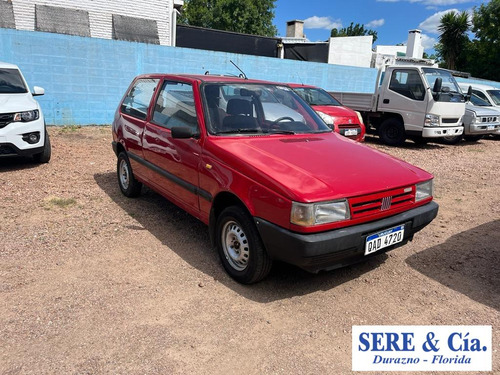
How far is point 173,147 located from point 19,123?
3606 millimetres

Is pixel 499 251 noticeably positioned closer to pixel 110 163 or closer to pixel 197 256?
pixel 197 256

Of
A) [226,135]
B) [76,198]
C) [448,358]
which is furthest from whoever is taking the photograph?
[76,198]

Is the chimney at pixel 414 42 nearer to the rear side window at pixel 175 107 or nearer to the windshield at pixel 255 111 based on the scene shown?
the windshield at pixel 255 111

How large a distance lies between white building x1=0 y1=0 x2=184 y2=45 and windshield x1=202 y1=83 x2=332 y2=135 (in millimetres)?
13295

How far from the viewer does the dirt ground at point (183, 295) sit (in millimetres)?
2549

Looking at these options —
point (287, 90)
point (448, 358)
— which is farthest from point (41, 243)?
point (448, 358)

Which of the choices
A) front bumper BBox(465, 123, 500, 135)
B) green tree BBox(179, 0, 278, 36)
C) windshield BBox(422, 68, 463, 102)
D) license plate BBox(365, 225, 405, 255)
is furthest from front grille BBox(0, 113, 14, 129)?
green tree BBox(179, 0, 278, 36)

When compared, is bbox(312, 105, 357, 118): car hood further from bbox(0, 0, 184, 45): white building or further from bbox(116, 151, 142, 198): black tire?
bbox(0, 0, 184, 45): white building

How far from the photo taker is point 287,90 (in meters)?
4.62

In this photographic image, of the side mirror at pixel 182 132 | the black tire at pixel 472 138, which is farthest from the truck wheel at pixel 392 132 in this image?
the side mirror at pixel 182 132

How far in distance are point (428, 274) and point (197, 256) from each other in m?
2.22

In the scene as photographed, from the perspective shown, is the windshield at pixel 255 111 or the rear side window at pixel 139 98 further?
the rear side window at pixel 139 98

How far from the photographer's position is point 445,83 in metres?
10.2

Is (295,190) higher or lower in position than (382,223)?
higher
